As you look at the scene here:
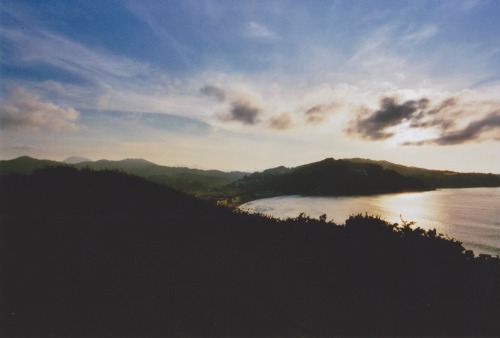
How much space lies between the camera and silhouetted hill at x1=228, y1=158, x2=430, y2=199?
16612cm

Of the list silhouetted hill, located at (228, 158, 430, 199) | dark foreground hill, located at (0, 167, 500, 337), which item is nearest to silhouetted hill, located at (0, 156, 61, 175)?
dark foreground hill, located at (0, 167, 500, 337)

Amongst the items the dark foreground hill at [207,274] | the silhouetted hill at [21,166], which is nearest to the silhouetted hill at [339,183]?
the silhouetted hill at [21,166]

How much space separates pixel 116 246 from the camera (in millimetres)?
12133

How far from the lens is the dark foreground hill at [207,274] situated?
9.44m

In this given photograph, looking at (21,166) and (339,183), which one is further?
(339,183)

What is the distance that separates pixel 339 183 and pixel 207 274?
165 m

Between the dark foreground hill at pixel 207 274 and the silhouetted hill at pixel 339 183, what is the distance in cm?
14202

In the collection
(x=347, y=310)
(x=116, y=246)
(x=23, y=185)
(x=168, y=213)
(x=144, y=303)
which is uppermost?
(x=23, y=185)

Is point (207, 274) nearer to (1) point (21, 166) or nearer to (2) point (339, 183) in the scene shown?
(1) point (21, 166)

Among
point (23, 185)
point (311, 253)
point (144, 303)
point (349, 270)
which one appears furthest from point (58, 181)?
point (349, 270)

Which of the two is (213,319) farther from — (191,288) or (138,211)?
(138,211)

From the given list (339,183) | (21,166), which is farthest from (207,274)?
(339,183)

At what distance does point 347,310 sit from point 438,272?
4.16 meters

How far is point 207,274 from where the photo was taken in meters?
12.1
